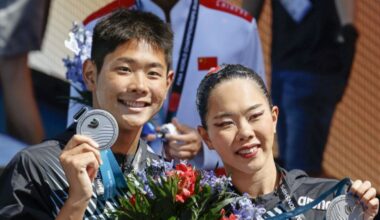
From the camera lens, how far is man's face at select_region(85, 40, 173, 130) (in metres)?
3.51

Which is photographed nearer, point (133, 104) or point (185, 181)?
point (185, 181)

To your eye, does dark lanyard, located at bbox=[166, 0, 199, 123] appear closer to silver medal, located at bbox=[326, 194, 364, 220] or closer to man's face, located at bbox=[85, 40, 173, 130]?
man's face, located at bbox=[85, 40, 173, 130]

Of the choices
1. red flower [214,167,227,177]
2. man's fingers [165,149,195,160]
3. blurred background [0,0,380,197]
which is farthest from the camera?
blurred background [0,0,380,197]

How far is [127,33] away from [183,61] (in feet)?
4.31

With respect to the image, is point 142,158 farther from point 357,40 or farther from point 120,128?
point 357,40

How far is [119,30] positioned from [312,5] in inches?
97.8

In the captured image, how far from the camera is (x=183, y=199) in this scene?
10.1ft

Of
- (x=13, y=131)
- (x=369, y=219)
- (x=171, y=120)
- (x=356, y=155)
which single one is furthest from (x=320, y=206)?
(x=356, y=155)

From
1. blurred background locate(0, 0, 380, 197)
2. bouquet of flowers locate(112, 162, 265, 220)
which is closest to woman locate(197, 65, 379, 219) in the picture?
bouquet of flowers locate(112, 162, 265, 220)

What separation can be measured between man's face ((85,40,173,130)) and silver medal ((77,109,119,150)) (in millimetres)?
391

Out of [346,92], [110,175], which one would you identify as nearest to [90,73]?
[110,175]

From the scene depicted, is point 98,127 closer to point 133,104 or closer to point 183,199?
point 183,199

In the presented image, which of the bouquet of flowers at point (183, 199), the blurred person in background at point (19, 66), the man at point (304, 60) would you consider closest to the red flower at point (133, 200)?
the bouquet of flowers at point (183, 199)

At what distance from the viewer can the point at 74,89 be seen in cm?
469
